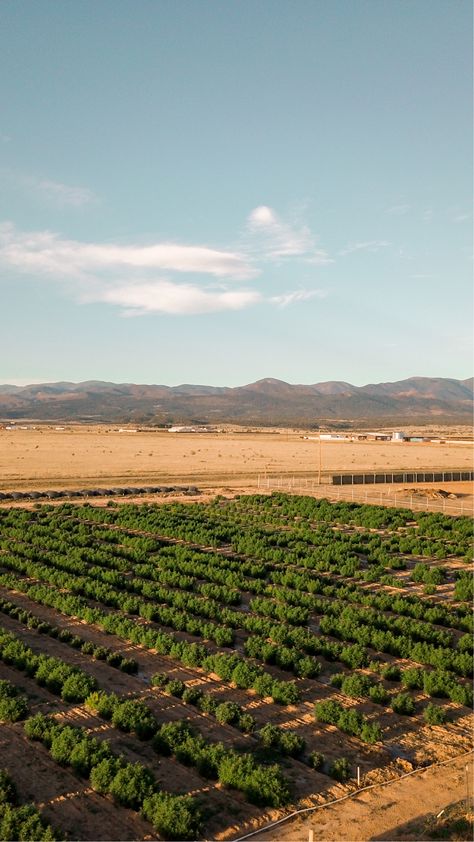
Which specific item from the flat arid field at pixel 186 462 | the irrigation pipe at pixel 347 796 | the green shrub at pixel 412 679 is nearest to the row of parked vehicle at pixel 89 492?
the flat arid field at pixel 186 462

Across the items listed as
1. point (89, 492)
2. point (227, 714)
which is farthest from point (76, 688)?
point (89, 492)

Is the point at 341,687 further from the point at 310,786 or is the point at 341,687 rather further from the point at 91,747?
the point at 91,747

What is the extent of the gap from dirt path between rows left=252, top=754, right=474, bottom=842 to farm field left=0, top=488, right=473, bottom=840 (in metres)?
0.15

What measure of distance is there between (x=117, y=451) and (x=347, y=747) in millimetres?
98742

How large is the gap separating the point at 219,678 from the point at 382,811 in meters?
7.06

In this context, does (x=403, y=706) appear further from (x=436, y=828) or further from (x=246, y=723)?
(x=436, y=828)

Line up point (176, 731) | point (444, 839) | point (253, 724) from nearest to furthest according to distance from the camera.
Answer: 1. point (444, 839)
2. point (176, 731)
3. point (253, 724)

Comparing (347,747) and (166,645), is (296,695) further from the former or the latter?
(166,645)

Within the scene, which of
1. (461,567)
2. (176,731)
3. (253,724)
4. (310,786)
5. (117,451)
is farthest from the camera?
(117,451)

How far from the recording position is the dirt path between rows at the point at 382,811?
1170 cm

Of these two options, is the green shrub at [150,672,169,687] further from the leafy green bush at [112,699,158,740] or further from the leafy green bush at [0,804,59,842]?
the leafy green bush at [0,804,59,842]

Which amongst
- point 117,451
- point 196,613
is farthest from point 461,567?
point 117,451

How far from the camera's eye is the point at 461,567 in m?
34.1

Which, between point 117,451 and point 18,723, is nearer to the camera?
point 18,723
